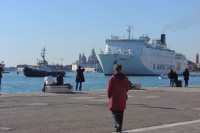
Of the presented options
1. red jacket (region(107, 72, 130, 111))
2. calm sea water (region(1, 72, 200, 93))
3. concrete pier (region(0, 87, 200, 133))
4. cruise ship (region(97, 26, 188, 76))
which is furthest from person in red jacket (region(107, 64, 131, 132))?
cruise ship (region(97, 26, 188, 76))

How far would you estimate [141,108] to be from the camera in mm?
15383

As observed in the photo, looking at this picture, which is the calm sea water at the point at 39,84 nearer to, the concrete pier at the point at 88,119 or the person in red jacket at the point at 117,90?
the concrete pier at the point at 88,119

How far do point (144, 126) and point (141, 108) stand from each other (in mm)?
4553

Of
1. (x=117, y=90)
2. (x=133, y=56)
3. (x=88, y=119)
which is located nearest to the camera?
(x=117, y=90)

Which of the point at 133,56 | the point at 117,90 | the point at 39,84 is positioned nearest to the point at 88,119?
the point at 117,90

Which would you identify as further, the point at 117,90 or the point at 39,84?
the point at 39,84

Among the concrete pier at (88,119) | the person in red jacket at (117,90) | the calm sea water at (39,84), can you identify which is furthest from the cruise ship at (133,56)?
the person in red jacket at (117,90)

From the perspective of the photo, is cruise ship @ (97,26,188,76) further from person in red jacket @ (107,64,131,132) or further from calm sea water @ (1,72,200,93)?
person in red jacket @ (107,64,131,132)

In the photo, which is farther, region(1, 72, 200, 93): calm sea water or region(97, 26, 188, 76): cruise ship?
region(97, 26, 188, 76): cruise ship

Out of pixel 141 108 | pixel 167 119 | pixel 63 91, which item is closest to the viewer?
pixel 167 119

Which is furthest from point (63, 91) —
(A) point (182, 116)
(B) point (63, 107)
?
(A) point (182, 116)

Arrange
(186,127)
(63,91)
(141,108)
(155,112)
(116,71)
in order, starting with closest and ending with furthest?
(116,71) < (186,127) < (155,112) < (141,108) < (63,91)

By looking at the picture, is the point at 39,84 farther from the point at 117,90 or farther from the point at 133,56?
the point at 117,90

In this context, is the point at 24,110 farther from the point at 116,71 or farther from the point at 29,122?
the point at 116,71
